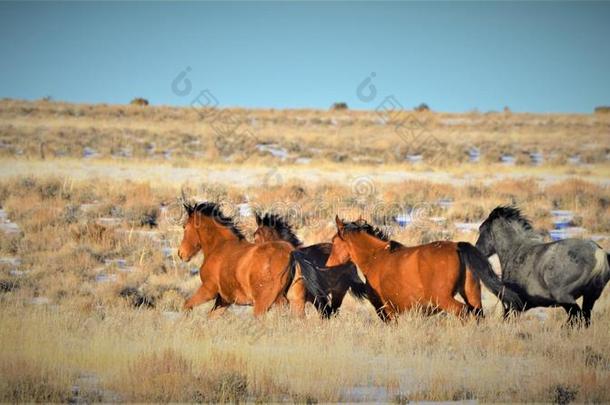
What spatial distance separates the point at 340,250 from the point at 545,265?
7.56 feet

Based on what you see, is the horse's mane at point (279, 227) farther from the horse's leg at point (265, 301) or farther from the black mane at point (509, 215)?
the black mane at point (509, 215)

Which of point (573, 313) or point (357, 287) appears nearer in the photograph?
point (573, 313)

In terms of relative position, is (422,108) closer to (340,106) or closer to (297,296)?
→ (340,106)

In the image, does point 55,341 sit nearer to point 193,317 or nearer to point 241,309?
point 193,317

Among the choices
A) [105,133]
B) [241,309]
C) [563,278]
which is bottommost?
[241,309]

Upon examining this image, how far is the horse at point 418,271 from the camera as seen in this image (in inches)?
318

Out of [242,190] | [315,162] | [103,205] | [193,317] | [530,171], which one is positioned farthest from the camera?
[315,162]

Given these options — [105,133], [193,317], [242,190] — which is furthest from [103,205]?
[105,133]

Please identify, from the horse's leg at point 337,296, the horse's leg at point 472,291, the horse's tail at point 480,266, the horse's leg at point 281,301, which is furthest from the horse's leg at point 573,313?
the horse's leg at point 281,301

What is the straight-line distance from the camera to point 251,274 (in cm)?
853

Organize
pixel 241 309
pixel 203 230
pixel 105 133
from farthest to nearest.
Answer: pixel 105 133
pixel 241 309
pixel 203 230

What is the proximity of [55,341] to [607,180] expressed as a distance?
69.9 feet

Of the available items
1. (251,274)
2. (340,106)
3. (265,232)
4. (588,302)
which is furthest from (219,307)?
(340,106)

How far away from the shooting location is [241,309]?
10.3 metres
